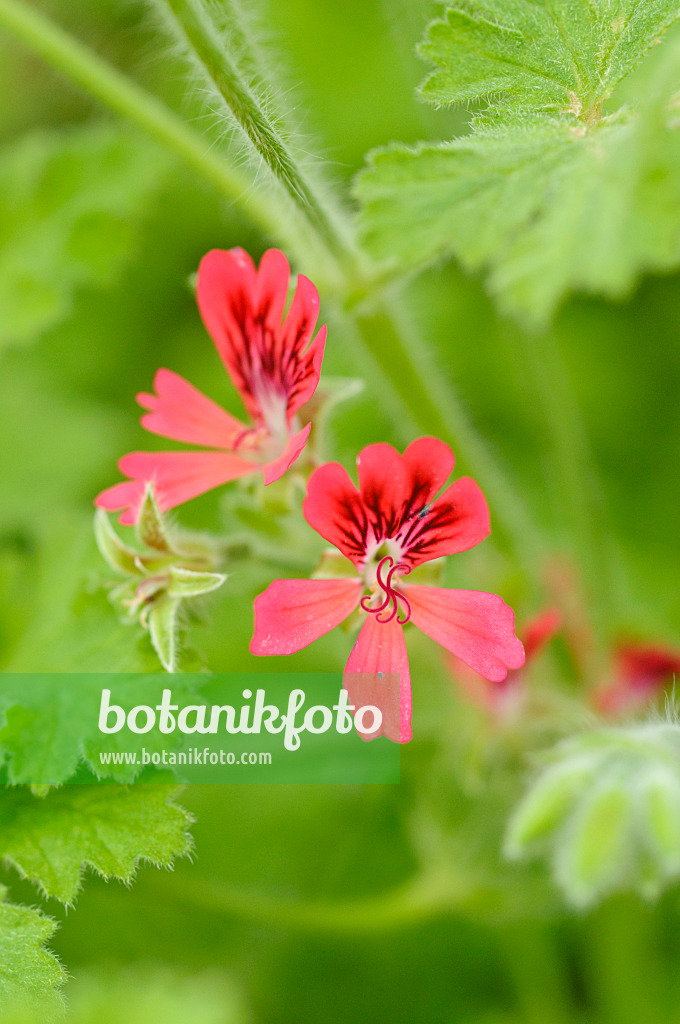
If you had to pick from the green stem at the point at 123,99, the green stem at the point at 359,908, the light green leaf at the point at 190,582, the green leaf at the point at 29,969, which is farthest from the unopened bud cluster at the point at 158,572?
the green stem at the point at 359,908

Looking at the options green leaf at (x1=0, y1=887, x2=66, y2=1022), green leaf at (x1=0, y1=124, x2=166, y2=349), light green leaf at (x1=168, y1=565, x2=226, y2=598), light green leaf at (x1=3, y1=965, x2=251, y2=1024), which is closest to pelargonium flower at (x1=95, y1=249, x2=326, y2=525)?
→ light green leaf at (x1=168, y1=565, x2=226, y2=598)

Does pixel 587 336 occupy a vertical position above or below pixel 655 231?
above

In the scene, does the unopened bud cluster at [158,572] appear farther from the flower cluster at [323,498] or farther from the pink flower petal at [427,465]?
the pink flower petal at [427,465]

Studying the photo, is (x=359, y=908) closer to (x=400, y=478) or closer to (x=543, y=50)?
(x=400, y=478)

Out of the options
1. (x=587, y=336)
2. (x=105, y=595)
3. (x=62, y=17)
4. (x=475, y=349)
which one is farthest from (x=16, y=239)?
(x=587, y=336)

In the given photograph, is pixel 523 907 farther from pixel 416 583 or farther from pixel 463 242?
pixel 463 242

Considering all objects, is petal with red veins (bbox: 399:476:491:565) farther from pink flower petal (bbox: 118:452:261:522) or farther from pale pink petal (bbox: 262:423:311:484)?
pink flower petal (bbox: 118:452:261:522)
